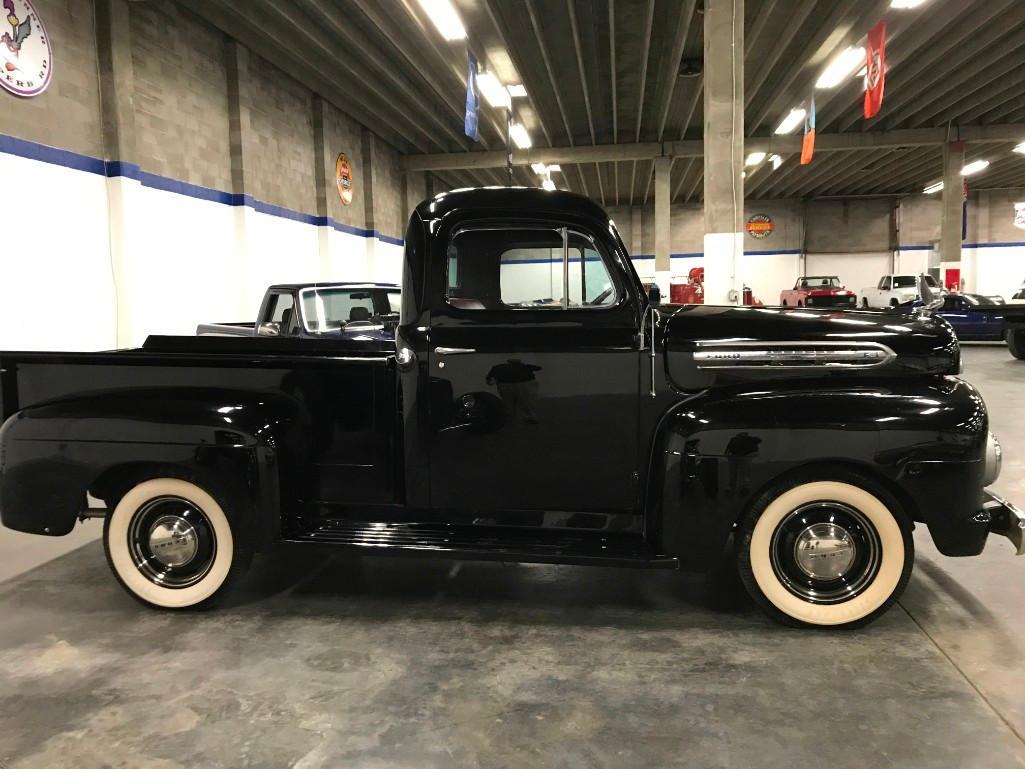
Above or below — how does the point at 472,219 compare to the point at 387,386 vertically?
above

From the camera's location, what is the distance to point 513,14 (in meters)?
12.4

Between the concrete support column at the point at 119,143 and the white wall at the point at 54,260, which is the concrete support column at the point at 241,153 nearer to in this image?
the concrete support column at the point at 119,143

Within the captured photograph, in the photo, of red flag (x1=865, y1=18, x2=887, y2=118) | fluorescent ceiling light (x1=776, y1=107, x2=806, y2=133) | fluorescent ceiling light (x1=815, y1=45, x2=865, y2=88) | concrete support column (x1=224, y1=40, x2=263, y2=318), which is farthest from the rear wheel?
concrete support column (x1=224, y1=40, x2=263, y2=318)

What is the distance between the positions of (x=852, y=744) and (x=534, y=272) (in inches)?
91.5

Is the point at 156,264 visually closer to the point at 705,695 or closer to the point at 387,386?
the point at 387,386

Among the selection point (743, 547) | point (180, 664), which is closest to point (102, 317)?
point (180, 664)

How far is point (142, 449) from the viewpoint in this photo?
11.2ft

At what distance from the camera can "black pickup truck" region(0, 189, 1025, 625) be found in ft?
10.1

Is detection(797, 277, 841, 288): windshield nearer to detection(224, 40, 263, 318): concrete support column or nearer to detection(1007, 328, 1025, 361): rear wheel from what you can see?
detection(1007, 328, 1025, 361): rear wheel

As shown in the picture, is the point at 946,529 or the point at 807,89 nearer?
the point at 946,529

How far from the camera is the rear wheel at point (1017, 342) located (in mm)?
14500

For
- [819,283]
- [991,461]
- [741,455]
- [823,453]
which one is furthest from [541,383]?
[819,283]

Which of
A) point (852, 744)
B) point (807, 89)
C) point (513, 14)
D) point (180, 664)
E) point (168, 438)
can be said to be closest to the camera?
point (852, 744)

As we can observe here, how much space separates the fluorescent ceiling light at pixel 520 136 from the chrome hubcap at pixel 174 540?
17827 mm
